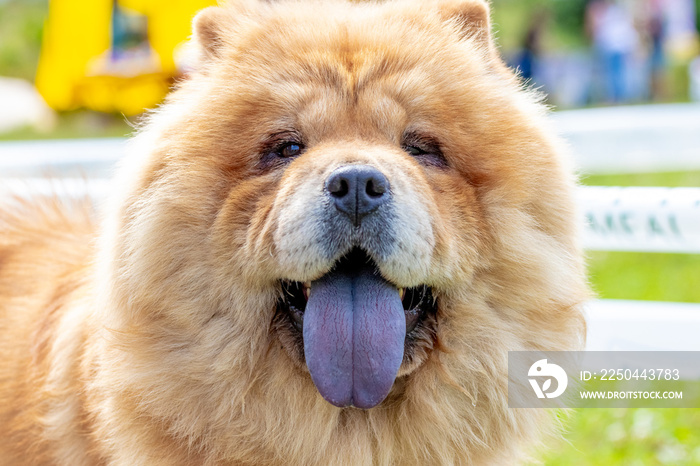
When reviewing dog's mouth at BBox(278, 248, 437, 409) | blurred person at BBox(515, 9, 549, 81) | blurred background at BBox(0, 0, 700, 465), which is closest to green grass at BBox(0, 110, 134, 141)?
blurred background at BBox(0, 0, 700, 465)

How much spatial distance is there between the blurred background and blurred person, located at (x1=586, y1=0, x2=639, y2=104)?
0.02 metres

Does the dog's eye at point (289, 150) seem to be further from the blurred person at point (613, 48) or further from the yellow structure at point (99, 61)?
the blurred person at point (613, 48)

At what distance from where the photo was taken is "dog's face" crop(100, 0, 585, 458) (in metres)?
2.24

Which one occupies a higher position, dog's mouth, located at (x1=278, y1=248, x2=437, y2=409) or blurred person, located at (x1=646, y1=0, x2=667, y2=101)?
dog's mouth, located at (x1=278, y1=248, x2=437, y2=409)

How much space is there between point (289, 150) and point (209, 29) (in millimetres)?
680

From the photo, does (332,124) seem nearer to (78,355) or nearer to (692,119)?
(78,355)

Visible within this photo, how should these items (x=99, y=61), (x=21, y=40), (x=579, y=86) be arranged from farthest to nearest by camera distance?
(x=21, y=40)
(x=579, y=86)
(x=99, y=61)

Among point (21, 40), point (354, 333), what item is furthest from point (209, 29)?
point (21, 40)

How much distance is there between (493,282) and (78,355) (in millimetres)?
1565

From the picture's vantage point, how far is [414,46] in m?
2.58

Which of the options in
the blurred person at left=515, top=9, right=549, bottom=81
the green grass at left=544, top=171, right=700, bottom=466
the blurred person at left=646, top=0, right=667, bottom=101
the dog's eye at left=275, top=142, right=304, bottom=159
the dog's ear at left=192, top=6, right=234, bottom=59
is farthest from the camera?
the blurred person at left=646, top=0, right=667, bottom=101

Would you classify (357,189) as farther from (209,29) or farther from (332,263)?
(209,29)

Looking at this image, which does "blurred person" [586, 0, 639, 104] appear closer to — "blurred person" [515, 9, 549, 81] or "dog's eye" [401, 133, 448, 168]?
"blurred person" [515, 9, 549, 81]

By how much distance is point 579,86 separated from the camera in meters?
17.6
